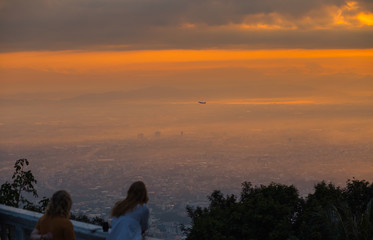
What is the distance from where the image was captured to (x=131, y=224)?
6.26m

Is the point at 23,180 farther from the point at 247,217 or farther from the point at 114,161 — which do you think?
the point at 114,161

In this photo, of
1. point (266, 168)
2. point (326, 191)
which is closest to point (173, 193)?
point (266, 168)

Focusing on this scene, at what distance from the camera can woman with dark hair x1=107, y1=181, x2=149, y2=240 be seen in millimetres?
6227

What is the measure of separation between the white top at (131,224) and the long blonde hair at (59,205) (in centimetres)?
59

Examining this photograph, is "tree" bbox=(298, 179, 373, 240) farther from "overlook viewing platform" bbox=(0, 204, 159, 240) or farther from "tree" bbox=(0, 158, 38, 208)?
"overlook viewing platform" bbox=(0, 204, 159, 240)

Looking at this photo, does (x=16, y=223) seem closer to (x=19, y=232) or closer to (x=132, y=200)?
(x=19, y=232)

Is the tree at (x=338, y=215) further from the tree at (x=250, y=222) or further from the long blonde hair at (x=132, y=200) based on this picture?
the long blonde hair at (x=132, y=200)

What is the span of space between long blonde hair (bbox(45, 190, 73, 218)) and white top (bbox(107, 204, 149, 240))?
592 mm

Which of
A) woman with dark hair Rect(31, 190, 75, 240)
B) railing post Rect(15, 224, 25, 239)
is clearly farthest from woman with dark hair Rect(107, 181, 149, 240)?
railing post Rect(15, 224, 25, 239)

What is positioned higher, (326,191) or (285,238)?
(326,191)

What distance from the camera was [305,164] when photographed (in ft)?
550

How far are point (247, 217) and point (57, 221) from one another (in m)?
15.7

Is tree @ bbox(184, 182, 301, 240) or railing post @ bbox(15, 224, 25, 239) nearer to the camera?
railing post @ bbox(15, 224, 25, 239)

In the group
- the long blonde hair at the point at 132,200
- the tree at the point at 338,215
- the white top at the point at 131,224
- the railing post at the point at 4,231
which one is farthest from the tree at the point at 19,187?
the tree at the point at 338,215
